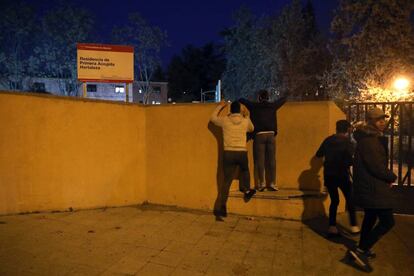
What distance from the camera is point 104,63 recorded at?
7324mm

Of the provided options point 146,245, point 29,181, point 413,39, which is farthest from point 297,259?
point 413,39

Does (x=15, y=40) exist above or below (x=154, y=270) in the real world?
above

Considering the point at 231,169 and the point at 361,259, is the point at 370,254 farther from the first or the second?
the point at 231,169

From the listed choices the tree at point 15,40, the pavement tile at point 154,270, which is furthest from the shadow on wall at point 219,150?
the tree at point 15,40

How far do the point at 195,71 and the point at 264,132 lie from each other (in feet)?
168

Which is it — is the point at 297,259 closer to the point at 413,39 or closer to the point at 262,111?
the point at 262,111

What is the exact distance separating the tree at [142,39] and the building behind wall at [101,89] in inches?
128

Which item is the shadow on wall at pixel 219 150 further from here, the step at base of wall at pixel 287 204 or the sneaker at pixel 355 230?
the sneaker at pixel 355 230

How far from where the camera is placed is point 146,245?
4984 millimetres

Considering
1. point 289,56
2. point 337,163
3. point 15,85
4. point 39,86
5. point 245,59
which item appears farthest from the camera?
point 39,86

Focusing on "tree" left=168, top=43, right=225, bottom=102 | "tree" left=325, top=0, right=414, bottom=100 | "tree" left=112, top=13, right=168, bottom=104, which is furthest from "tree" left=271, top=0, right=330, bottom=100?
"tree" left=168, top=43, right=225, bottom=102

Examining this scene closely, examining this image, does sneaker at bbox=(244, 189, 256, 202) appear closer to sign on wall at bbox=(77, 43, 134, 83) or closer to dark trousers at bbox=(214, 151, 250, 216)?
dark trousers at bbox=(214, 151, 250, 216)

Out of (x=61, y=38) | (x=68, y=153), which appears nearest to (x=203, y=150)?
(x=68, y=153)

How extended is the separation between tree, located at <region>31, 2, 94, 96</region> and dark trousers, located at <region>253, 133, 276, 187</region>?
3753 centimetres
